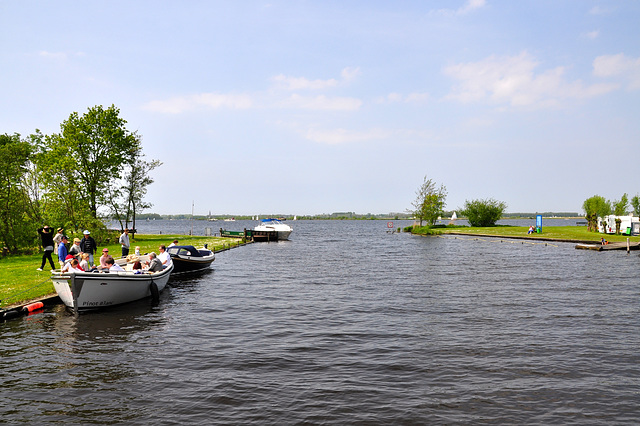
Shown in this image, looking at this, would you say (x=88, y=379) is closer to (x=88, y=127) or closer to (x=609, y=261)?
(x=609, y=261)

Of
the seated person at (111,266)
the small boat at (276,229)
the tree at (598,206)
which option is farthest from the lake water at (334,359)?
the tree at (598,206)

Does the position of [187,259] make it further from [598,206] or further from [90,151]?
[598,206]

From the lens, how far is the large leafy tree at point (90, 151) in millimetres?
49062

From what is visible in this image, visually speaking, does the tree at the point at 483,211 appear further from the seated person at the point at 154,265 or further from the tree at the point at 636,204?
the seated person at the point at 154,265

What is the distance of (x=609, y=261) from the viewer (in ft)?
122

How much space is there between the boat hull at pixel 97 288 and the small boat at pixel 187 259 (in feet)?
31.9

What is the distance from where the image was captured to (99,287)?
1806 centimetres

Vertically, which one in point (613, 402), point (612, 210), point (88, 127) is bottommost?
point (613, 402)

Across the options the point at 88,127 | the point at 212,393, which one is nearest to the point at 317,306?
the point at 212,393

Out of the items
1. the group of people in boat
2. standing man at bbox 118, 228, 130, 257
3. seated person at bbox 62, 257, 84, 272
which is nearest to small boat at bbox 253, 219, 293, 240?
standing man at bbox 118, 228, 130, 257

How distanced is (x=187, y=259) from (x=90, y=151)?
30.4 meters

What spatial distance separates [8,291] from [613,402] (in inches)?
868

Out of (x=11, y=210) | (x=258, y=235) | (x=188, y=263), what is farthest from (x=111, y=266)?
(x=258, y=235)

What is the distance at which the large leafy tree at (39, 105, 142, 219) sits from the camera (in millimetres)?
49062
